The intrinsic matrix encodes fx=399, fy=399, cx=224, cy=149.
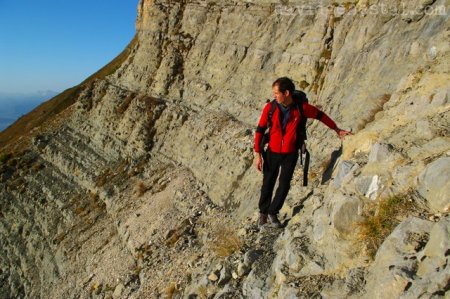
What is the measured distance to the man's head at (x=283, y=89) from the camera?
917 centimetres

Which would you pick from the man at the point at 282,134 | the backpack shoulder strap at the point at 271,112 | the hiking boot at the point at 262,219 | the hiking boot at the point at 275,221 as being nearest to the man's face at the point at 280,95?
the man at the point at 282,134

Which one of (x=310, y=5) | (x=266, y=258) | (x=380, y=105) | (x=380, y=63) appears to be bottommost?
(x=266, y=258)

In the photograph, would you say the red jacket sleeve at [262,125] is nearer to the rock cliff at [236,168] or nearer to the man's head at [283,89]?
the man's head at [283,89]

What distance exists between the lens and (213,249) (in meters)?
12.7

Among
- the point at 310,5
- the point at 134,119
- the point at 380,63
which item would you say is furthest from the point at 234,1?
the point at 380,63

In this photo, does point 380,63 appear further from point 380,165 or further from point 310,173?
point 380,165

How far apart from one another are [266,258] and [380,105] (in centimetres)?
562

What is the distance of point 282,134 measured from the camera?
9.77 m

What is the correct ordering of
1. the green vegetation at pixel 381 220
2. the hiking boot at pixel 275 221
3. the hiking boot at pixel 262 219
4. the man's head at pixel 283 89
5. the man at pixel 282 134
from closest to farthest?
the green vegetation at pixel 381 220 < the man's head at pixel 283 89 < the man at pixel 282 134 < the hiking boot at pixel 275 221 < the hiking boot at pixel 262 219

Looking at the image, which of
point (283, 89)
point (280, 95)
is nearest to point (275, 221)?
point (280, 95)

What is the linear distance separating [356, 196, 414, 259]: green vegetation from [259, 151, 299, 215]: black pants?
10.3 feet

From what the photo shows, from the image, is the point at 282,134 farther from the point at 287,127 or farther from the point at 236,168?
the point at 236,168

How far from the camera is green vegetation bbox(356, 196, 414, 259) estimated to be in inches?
261

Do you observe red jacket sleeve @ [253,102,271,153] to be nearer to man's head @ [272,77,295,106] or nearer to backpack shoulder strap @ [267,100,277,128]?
backpack shoulder strap @ [267,100,277,128]
